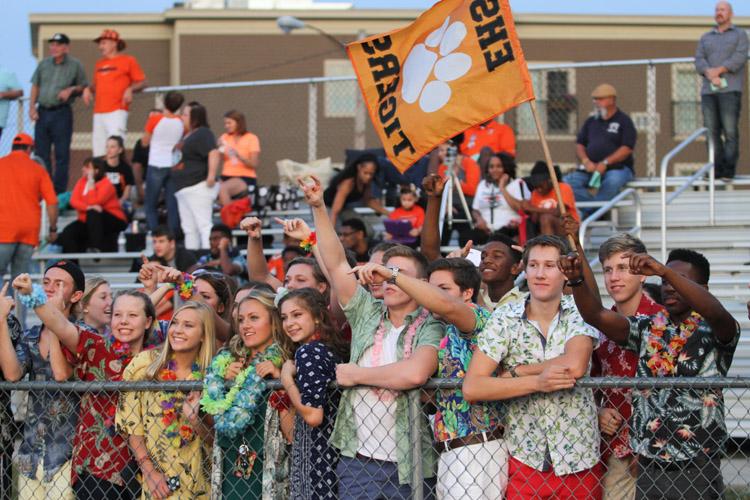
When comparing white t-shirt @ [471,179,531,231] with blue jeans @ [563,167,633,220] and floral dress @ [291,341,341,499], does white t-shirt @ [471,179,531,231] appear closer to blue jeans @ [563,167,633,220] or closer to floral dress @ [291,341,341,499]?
blue jeans @ [563,167,633,220]

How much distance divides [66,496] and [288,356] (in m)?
1.38

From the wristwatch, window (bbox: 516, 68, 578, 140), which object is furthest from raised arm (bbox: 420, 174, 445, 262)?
window (bbox: 516, 68, 578, 140)

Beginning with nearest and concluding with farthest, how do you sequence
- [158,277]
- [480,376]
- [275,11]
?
[480,376], [158,277], [275,11]

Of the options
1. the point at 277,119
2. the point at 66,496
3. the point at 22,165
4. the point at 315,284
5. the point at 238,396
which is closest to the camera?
the point at 238,396

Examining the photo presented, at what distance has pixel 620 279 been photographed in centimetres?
604

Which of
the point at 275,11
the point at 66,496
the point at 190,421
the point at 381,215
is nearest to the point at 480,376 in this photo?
the point at 190,421

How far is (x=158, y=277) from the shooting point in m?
7.54

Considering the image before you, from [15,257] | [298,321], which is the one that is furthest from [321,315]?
[15,257]

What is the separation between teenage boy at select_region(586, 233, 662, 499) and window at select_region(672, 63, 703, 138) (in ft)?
41.4

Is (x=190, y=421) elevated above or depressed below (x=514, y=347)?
below

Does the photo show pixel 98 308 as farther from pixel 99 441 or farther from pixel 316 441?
pixel 316 441

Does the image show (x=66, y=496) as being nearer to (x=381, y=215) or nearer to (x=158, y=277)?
(x=158, y=277)

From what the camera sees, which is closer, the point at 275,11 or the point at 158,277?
the point at 158,277

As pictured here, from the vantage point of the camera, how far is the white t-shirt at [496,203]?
11.8 metres
